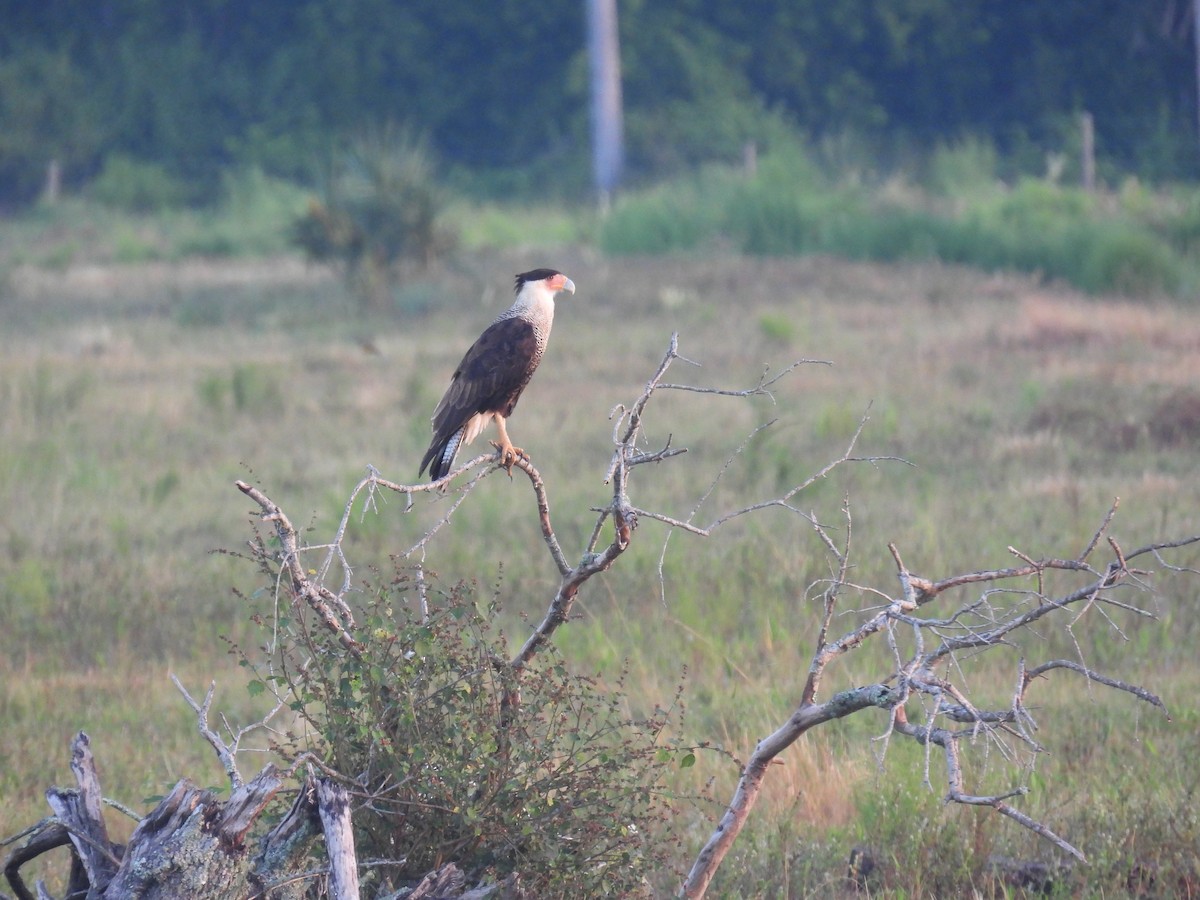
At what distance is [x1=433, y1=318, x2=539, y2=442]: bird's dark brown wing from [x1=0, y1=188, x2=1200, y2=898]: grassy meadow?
91 cm

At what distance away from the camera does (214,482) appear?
7.38m

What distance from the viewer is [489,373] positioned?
4.36 metres

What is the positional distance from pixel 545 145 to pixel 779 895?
2742cm

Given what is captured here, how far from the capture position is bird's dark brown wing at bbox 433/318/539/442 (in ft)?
14.3

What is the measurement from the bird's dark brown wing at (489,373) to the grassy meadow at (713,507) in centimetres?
91

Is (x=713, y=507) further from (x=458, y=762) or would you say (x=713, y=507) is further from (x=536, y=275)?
(x=458, y=762)

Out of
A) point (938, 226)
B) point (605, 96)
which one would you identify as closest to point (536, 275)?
point (938, 226)

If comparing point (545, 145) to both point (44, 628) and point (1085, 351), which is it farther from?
point (44, 628)

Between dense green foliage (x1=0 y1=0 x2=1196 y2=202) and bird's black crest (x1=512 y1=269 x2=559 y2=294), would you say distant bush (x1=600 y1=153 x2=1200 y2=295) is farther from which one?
dense green foliage (x1=0 y1=0 x2=1196 y2=202)

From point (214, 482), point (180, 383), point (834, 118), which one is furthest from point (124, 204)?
point (214, 482)

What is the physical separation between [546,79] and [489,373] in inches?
1053

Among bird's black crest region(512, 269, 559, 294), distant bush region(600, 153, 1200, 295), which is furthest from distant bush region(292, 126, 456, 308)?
bird's black crest region(512, 269, 559, 294)

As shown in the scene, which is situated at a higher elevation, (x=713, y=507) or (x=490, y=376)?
(x=490, y=376)

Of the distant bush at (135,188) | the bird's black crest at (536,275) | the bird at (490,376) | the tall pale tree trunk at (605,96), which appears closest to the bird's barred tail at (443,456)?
the bird at (490,376)
